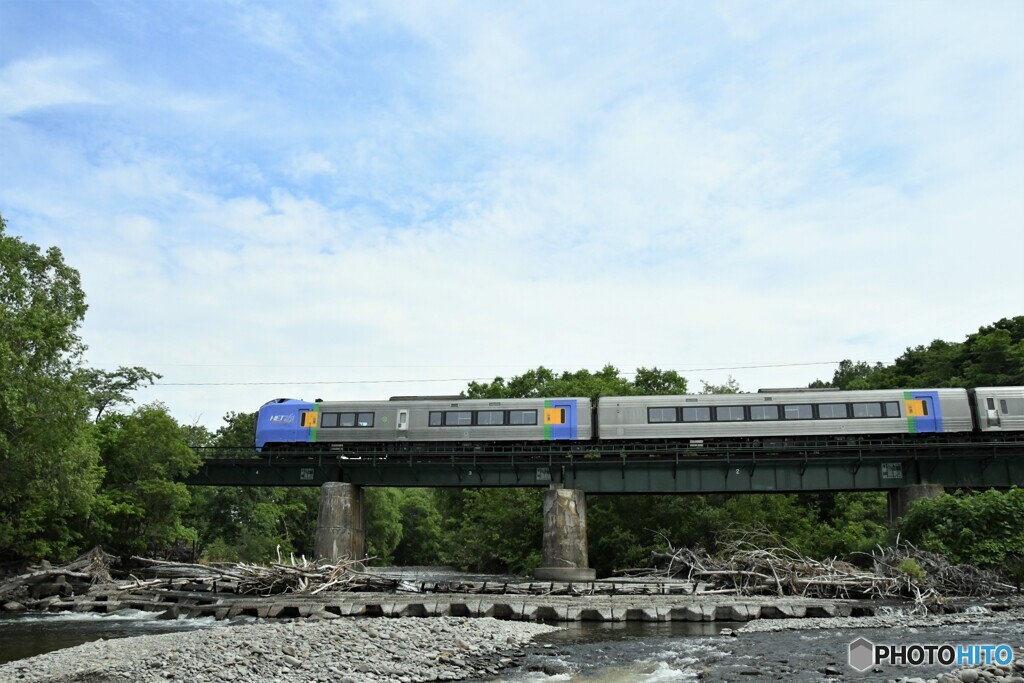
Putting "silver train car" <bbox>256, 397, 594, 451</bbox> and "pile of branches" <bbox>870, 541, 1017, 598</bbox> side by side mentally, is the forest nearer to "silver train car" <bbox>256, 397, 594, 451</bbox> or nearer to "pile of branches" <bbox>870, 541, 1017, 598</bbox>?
"pile of branches" <bbox>870, 541, 1017, 598</bbox>

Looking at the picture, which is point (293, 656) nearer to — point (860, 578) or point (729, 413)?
point (860, 578)

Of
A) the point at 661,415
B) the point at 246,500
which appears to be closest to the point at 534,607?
the point at 661,415

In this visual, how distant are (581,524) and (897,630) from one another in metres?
17.7

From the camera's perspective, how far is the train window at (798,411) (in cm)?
3597

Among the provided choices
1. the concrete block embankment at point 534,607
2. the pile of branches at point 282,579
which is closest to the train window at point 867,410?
the concrete block embankment at point 534,607

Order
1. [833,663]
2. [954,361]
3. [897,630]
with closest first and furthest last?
[833,663] < [897,630] < [954,361]

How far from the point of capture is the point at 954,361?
65500 millimetres

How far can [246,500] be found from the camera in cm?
5391

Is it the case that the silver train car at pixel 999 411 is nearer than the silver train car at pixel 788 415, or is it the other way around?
the silver train car at pixel 999 411

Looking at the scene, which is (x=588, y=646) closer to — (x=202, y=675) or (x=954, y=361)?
(x=202, y=675)

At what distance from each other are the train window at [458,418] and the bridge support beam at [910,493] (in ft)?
65.3

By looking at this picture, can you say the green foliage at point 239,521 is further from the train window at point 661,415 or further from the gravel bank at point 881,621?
the gravel bank at point 881,621

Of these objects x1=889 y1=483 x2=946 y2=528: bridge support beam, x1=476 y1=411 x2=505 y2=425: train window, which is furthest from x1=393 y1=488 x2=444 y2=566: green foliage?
x1=889 y1=483 x2=946 y2=528: bridge support beam

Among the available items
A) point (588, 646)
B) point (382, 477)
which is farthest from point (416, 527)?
point (588, 646)
